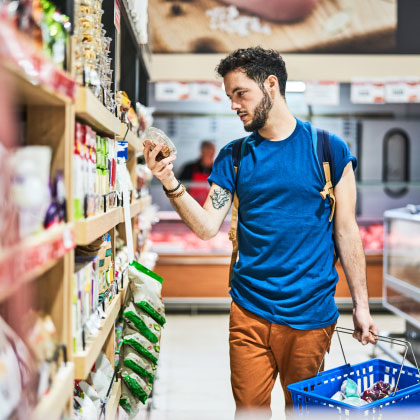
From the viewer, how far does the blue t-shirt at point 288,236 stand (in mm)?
2168

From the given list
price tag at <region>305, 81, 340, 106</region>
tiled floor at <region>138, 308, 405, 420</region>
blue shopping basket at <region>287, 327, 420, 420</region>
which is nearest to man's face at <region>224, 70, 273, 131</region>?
blue shopping basket at <region>287, 327, 420, 420</region>

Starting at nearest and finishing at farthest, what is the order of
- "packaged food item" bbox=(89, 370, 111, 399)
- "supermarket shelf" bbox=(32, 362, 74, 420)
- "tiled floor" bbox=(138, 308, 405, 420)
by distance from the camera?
"supermarket shelf" bbox=(32, 362, 74, 420) < "packaged food item" bbox=(89, 370, 111, 399) < "tiled floor" bbox=(138, 308, 405, 420)

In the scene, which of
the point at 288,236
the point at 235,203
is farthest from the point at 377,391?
the point at 235,203

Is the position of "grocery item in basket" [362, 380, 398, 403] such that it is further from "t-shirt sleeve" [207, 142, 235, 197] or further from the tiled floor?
the tiled floor

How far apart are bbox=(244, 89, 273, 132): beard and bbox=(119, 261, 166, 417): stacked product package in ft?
2.47

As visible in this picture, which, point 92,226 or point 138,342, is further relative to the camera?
point 138,342

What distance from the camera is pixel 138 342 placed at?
224cm

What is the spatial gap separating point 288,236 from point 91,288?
32.9 inches

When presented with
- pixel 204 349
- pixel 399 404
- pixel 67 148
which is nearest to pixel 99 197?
pixel 67 148

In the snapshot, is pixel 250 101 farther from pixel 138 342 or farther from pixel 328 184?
pixel 138 342

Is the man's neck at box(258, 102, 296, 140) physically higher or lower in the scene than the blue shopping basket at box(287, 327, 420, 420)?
higher

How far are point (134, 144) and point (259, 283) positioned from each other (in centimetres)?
115

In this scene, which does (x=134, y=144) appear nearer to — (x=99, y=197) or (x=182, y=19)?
(x=99, y=197)

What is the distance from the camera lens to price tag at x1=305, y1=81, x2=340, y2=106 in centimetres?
604
